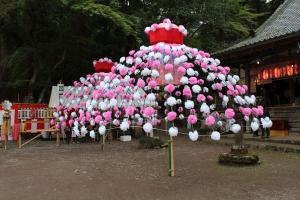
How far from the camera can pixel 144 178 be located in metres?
9.84

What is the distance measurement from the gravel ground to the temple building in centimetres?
513

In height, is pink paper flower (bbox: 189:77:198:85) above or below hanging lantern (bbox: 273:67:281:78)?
below

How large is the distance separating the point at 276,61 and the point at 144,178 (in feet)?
38.5

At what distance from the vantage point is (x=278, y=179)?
9336 mm

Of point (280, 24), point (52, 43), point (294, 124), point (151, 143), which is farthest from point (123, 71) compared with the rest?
point (52, 43)

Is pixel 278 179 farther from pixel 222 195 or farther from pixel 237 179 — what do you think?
pixel 222 195

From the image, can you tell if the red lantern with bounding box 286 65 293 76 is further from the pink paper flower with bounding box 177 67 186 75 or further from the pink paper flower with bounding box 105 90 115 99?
the pink paper flower with bounding box 105 90 115 99

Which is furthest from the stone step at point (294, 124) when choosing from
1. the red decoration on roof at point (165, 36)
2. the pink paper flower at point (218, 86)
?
the red decoration on roof at point (165, 36)

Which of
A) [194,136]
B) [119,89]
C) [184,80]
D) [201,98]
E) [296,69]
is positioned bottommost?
[194,136]

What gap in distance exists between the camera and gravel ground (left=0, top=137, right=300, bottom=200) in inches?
316

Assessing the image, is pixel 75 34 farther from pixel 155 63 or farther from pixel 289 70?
pixel 155 63

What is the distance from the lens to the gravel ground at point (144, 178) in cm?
804

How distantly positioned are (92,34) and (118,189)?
57.8ft

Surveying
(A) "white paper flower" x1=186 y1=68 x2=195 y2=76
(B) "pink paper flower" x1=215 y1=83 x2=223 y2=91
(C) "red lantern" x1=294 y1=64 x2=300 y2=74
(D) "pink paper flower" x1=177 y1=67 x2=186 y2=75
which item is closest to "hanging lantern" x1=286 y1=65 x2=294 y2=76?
(C) "red lantern" x1=294 y1=64 x2=300 y2=74
